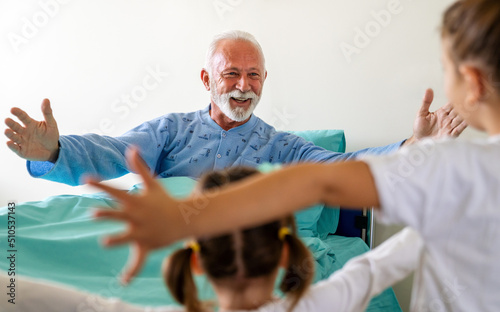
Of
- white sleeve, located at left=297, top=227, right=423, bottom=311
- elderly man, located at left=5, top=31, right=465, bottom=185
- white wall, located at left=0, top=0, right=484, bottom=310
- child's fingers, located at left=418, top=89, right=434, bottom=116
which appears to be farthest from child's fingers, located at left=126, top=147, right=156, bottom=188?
white wall, located at left=0, top=0, right=484, bottom=310

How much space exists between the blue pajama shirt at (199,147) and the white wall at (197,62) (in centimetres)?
51

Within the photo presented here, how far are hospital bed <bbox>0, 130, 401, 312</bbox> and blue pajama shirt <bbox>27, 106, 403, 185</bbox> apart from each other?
203mm

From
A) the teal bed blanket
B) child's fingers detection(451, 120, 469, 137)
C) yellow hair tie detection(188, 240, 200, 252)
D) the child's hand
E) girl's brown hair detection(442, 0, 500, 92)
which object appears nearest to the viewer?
the child's hand

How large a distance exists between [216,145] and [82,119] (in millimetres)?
1566

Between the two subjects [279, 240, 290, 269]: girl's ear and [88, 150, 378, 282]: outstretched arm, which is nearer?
[88, 150, 378, 282]: outstretched arm

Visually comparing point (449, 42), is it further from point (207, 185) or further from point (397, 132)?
point (397, 132)

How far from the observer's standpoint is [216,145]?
6.56 feet

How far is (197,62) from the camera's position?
2887 millimetres

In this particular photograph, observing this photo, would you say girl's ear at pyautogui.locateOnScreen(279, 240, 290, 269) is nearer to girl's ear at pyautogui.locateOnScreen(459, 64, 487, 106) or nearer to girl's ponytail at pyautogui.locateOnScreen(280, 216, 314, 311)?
girl's ponytail at pyautogui.locateOnScreen(280, 216, 314, 311)

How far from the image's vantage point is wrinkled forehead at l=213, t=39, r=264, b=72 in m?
2.06

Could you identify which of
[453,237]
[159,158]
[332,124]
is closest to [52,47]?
[159,158]

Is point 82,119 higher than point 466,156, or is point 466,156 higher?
point 82,119

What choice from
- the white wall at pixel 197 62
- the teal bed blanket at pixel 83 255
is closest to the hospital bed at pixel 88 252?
the teal bed blanket at pixel 83 255

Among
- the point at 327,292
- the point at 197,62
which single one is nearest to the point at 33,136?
the point at 327,292
